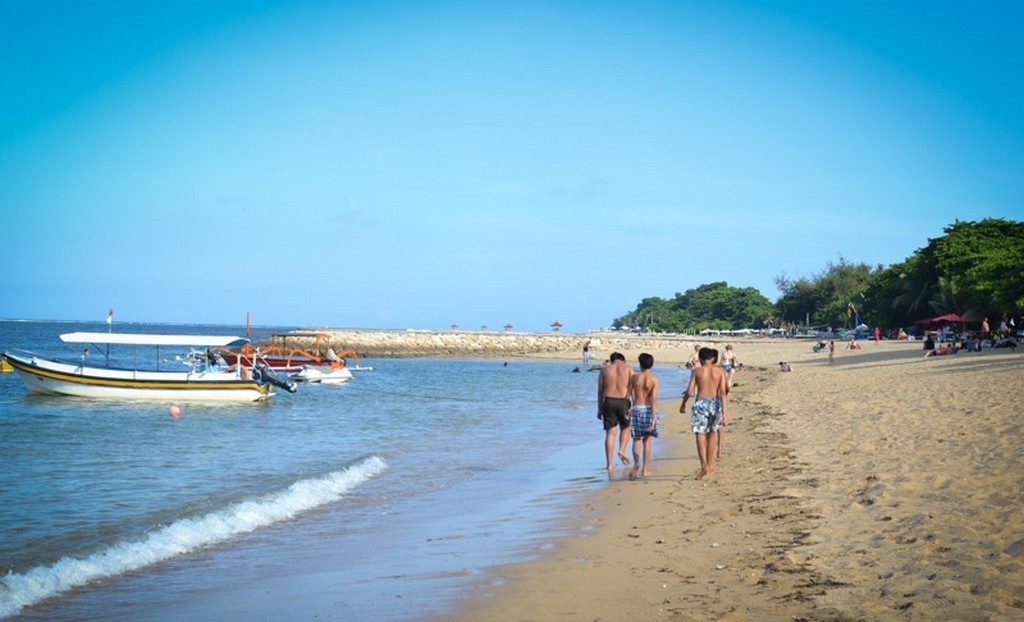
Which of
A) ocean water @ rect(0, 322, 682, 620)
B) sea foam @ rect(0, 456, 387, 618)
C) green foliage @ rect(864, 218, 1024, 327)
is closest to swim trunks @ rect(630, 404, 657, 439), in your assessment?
ocean water @ rect(0, 322, 682, 620)

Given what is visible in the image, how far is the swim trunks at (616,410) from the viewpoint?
1110 cm

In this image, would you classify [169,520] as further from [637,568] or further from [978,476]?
[978,476]

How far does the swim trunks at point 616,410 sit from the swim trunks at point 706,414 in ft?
3.78

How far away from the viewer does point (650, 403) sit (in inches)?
423

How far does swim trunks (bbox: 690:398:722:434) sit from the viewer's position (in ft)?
33.1

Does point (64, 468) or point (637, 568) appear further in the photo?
point (64, 468)

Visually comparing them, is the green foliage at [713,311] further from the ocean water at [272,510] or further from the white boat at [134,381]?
the ocean water at [272,510]

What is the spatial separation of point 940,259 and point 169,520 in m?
61.6

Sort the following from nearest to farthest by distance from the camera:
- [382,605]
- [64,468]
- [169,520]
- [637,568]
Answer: [382,605] → [637,568] → [169,520] → [64,468]

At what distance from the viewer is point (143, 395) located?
2783 cm

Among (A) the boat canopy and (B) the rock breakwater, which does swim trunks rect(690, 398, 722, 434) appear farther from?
(B) the rock breakwater

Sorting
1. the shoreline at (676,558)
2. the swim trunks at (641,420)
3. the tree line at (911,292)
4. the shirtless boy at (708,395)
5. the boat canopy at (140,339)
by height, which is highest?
the tree line at (911,292)

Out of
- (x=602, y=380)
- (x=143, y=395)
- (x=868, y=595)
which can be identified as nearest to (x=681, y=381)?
(x=143, y=395)

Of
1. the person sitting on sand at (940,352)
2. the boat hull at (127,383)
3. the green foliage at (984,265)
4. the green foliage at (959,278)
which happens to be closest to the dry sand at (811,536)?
the boat hull at (127,383)
